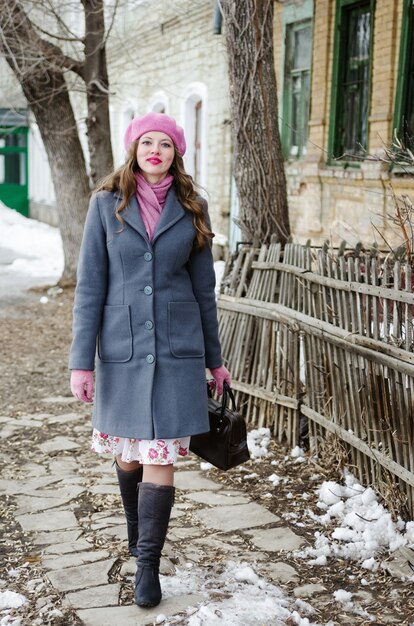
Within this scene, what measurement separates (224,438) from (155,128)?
1.30 meters

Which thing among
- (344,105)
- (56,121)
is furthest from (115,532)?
(344,105)

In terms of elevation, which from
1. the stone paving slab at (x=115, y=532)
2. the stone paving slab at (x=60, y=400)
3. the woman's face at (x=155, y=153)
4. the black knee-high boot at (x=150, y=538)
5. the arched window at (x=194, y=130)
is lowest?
the stone paving slab at (x=60, y=400)

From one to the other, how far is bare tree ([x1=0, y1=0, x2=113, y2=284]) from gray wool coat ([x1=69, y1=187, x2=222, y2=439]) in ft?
24.4

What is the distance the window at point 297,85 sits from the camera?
13.2 m

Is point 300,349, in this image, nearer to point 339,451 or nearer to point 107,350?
point 339,451

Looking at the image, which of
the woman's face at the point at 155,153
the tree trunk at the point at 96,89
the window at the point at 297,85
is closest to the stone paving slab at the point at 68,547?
the woman's face at the point at 155,153

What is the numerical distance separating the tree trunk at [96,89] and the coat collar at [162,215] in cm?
803

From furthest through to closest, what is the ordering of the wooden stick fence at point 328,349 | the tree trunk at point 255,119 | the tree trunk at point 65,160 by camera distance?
the tree trunk at point 65,160 → the tree trunk at point 255,119 → the wooden stick fence at point 328,349

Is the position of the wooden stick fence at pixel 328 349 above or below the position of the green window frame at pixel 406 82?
below

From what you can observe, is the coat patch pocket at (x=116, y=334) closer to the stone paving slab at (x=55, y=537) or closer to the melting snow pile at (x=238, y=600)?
the melting snow pile at (x=238, y=600)

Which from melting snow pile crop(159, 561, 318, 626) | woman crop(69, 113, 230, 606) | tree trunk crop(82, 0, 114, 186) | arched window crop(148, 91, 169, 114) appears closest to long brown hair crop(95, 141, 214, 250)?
woman crop(69, 113, 230, 606)

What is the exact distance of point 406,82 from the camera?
10.5 metres

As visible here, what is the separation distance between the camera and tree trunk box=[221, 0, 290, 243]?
21.3ft

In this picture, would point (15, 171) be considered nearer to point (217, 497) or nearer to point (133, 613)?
point (217, 497)
